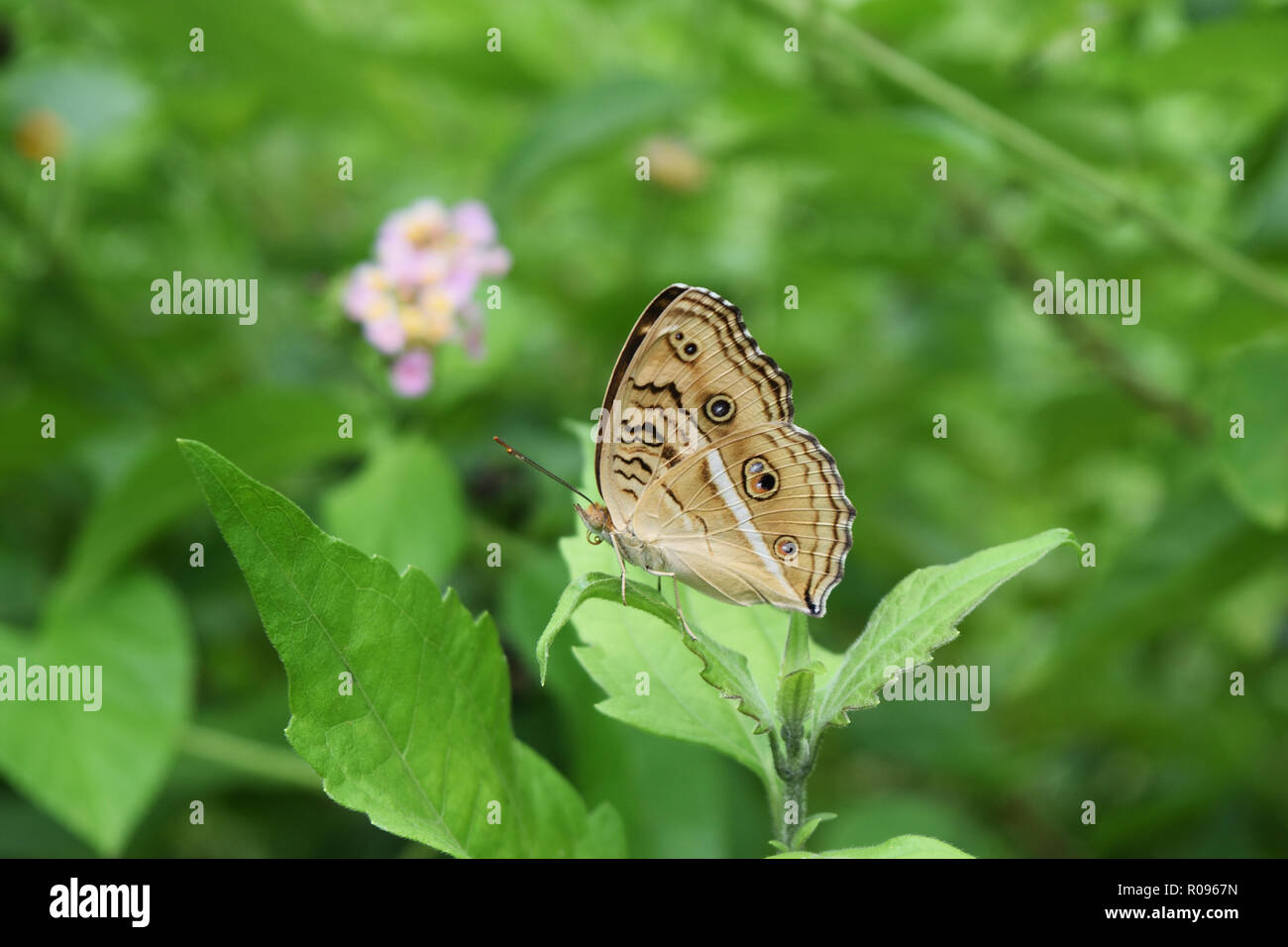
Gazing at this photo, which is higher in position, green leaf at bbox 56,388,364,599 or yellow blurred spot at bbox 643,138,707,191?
yellow blurred spot at bbox 643,138,707,191

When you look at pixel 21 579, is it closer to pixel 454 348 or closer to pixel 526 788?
pixel 454 348

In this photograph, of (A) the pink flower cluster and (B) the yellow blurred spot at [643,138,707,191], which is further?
(B) the yellow blurred spot at [643,138,707,191]

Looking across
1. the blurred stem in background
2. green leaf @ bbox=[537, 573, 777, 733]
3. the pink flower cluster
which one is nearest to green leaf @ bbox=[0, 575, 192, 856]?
the pink flower cluster

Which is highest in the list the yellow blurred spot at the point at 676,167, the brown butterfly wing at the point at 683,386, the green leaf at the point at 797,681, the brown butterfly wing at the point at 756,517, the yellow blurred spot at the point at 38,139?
the yellow blurred spot at the point at 676,167

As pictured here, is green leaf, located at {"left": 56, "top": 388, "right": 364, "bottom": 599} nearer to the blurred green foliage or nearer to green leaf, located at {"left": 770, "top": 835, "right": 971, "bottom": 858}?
the blurred green foliage

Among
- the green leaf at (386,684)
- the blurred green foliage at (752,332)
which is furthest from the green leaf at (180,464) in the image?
the green leaf at (386,684)

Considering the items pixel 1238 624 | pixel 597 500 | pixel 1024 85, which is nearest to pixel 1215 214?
pixel 1024 85

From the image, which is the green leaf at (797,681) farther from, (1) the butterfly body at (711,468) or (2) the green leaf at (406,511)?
(2) the green leaf at (406,511)
